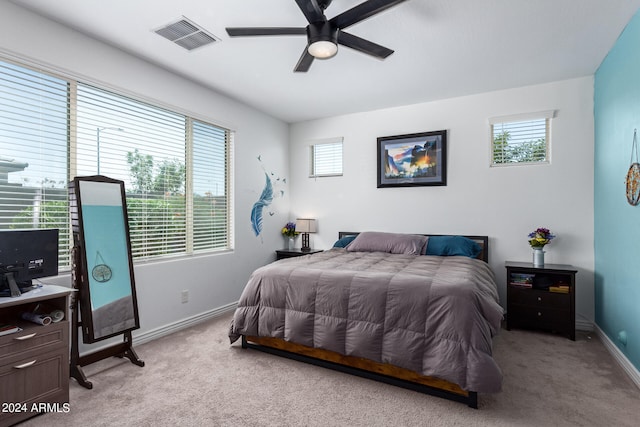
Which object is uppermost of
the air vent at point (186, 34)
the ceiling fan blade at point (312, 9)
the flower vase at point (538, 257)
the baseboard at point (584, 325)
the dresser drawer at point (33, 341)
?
the air vent at point (186, 34)

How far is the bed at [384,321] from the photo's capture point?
206cm

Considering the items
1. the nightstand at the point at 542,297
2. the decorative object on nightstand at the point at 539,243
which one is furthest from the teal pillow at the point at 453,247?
the decorative object on nightstand at the point at 539,243

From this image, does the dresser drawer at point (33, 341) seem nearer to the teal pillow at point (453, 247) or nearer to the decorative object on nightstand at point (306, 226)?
the decorative object on nightstand at point (306, 226)

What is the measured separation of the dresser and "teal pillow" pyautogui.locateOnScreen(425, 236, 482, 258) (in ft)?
11.5

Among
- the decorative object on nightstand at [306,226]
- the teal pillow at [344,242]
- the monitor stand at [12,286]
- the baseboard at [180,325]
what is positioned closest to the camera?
the monitor stand at [12,286]

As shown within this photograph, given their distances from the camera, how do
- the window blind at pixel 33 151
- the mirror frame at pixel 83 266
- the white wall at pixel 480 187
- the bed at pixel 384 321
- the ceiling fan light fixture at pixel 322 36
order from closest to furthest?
the bed at pixel 384 321, the ceiling fan light fixture at pixel 322 36, the window blind at pixel 33 151, the mirror frame at pixel 83 266, the white wall at pixel 480 187

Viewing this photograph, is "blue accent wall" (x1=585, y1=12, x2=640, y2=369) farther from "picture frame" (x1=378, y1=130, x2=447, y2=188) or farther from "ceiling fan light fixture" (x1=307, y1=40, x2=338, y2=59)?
"ceiling fan light fixture" (x1=307, y1=40, x2=338, y2=59)

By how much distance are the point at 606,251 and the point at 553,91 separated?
1.87m

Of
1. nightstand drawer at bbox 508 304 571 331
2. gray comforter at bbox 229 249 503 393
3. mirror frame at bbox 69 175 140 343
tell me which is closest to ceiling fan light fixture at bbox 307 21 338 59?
gray comforter at bbox 229 249 503 393

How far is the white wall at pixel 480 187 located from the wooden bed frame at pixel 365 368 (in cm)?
232

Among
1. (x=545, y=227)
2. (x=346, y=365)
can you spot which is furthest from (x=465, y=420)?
(x=545, y=227)

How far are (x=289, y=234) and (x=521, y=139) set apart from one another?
339 centimetres

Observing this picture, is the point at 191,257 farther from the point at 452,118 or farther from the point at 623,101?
the point at 623,101

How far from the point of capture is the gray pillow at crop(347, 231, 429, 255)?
397 centimetres
